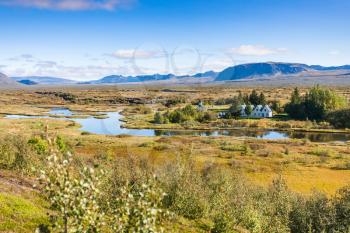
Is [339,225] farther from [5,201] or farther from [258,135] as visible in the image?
[258,135]

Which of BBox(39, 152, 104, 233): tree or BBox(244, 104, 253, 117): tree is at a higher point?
BBox(39, 152, 104, 233): tree

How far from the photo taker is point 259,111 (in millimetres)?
156750

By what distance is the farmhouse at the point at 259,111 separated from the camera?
155 meters

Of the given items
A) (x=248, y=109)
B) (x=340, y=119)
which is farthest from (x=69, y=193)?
(x=248, y=109)

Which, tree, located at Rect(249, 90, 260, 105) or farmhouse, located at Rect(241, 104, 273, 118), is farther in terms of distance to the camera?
tree, located at Rect(249, 90, 260, 105)

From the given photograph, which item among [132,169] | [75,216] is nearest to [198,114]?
[132,169]

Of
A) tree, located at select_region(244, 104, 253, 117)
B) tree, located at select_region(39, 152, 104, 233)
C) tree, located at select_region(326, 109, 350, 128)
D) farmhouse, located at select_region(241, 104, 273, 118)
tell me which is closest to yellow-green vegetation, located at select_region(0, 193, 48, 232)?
tree, located at select_region(39, 152, 104, 233)

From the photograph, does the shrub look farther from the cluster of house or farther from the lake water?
the cluster of house

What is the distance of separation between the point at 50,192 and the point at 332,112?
473 feet

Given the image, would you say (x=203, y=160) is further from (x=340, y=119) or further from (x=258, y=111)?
(x=258, y=111)

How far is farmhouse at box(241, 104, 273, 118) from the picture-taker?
154837mm

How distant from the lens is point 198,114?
14812 cm

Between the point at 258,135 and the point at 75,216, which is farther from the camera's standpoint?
the point at 258,135

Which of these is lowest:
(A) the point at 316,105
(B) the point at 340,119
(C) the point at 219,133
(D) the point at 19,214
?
(C) the point at 219,133
